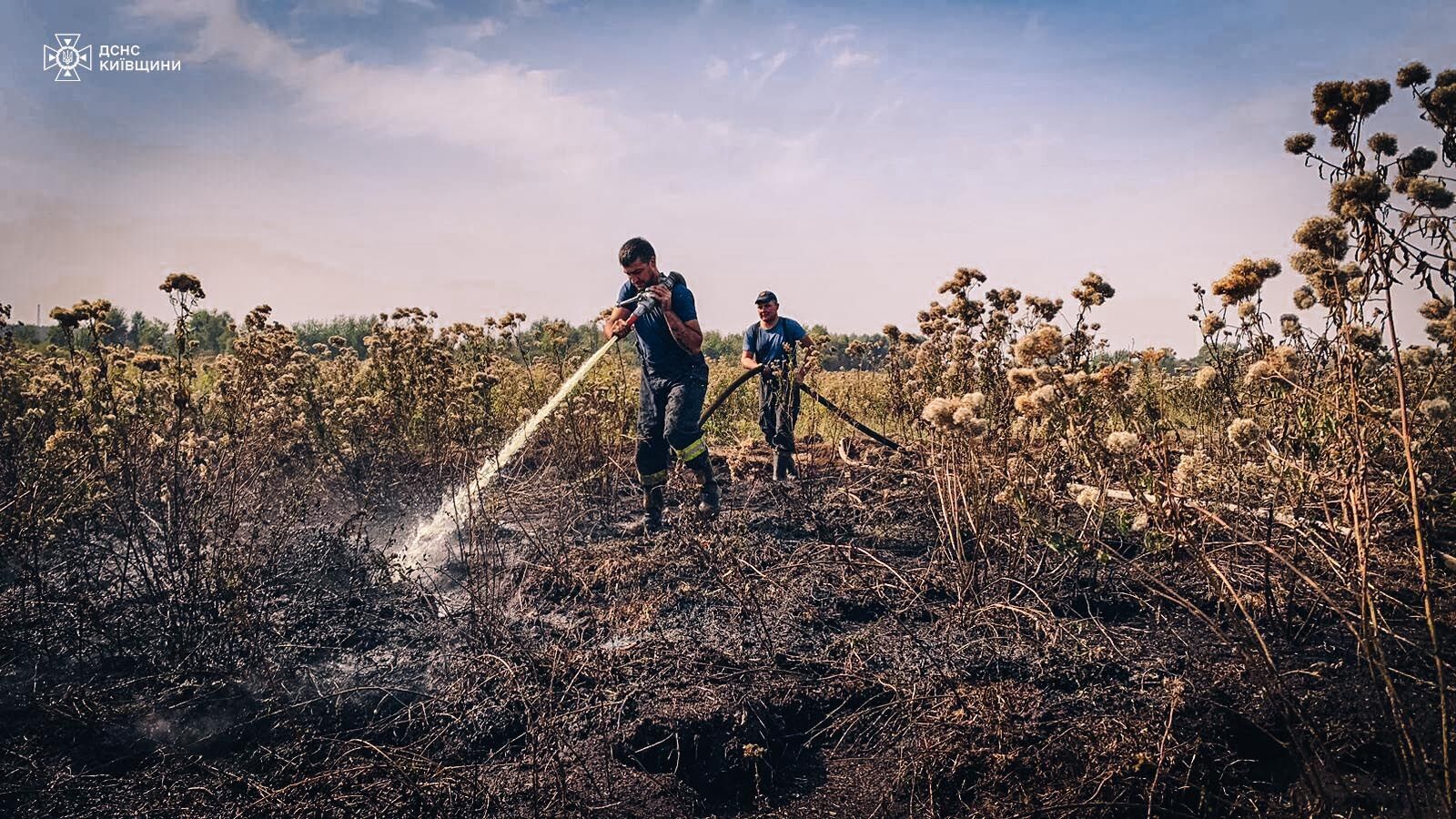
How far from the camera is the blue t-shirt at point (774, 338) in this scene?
23.9 feet

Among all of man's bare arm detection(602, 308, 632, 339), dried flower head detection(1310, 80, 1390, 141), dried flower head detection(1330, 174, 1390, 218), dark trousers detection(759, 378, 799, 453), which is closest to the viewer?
dried flower head detection(1330, 174, 1390, 218)

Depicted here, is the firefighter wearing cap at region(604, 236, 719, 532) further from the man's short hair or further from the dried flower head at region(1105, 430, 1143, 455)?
the dried flower head at region(1105, 430, 1143, 455)

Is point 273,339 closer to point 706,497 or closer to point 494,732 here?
point 706,497

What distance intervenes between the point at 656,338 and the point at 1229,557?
3.64 metres

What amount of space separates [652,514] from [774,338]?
2.61 meters

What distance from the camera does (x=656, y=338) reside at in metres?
5.37

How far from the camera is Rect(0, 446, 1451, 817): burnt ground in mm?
2580

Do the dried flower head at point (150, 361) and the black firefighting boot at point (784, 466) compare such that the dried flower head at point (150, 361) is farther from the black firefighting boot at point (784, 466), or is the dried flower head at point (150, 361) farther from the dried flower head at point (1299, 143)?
the dried flower head at point (1299, 143)

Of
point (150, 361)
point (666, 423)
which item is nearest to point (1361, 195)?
point (666, 423)

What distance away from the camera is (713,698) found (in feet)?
10.2

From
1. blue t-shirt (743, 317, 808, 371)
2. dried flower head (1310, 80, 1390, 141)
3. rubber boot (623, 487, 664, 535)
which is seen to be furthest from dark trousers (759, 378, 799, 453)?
dried flower head (1310, 80, 1390, 141)

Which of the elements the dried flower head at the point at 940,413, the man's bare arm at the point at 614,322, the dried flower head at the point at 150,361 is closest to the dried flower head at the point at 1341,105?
the dried flower head at the point at 940,413

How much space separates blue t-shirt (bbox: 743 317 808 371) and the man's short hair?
2201mm

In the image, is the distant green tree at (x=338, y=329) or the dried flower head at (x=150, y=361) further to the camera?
the distant green tree at (x=338, y=329)
